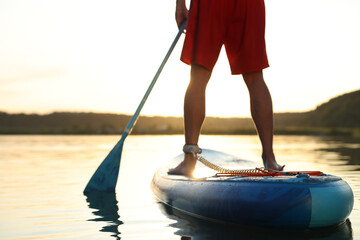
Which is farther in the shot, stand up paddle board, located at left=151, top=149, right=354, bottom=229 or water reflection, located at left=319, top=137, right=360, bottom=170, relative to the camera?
water reflection, located at left=319, top=137, right=360, bottom=170

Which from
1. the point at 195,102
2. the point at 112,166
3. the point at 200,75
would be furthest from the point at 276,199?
the point at 112,166

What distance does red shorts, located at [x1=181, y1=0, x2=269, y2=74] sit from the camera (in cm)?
344

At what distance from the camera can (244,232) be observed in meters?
2.67

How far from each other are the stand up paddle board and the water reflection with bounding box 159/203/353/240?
48mm

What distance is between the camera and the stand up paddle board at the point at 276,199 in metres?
2.57

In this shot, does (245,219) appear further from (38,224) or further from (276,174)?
(38,224)

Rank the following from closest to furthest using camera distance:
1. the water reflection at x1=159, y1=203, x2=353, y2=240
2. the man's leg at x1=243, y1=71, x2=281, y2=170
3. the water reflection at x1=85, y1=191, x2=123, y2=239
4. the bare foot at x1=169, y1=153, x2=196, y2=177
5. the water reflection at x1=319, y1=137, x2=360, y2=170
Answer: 1. the water reflection at x1=159, y1=203, x2=353, y2=240
2. the water reflection at x1=85, y1=191, x2=123, y2=239
3. the man's leg at x1=243, y1=71, x2=281, y2=170
4. the bare foot at x1=169, y1=153, x2=196, y2=177
5. the water reflection at x1=319, y1=137, x2=360, y2=170

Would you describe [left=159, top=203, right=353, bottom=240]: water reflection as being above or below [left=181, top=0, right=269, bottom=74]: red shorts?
below

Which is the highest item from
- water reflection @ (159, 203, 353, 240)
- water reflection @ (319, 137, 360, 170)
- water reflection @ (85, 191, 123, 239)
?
water reflection @ (159, 203, 353, 240)

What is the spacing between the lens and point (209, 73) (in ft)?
11.5

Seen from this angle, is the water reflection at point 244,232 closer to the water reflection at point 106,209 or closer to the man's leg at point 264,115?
the water reflection at point 106,209

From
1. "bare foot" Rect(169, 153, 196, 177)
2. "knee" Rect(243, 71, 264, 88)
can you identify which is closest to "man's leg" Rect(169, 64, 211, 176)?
"bare foot" Rect(169, 153, 196, 177)

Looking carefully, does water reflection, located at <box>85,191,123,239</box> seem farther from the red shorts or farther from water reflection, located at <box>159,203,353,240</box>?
the red shorts

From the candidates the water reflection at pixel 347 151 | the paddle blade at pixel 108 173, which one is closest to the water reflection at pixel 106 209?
the paddle blade at pixel 108 173
